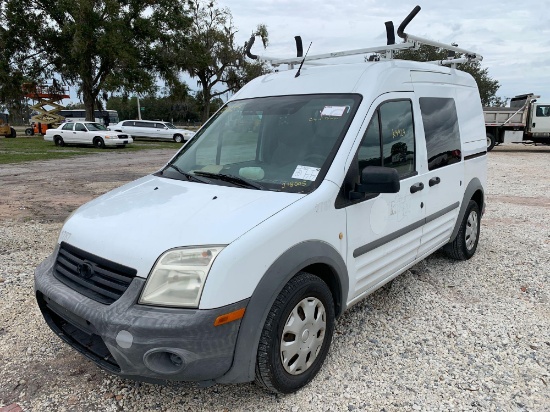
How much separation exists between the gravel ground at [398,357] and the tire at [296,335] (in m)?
0.15

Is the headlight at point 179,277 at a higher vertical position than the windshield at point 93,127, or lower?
lower

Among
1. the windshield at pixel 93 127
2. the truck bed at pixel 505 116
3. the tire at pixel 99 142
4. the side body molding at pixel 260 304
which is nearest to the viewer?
the side body molding at pixel 260 304

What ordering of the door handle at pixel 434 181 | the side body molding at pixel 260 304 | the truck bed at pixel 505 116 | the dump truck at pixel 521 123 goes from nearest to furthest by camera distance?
the side body molding at pixel 260 304 < the door handle at pixel 434 181 < the dump truck at pixel 521 123 < the truck bed at pixel 505 116

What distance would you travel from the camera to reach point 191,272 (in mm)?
2152

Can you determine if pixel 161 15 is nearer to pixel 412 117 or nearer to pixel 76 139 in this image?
pixel 76 139

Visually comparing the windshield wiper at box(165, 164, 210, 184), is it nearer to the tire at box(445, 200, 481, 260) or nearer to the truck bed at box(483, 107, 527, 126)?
the tire at box(445, 200, 481, 260)

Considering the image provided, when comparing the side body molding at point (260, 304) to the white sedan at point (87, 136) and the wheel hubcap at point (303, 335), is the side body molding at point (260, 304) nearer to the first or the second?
the wheel hubcap at point (303, 335)

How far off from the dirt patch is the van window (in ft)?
18.3

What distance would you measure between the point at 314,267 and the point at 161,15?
30.6 meters

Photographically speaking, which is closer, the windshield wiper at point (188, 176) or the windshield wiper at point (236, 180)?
the windshield wiper at point (236, 180)

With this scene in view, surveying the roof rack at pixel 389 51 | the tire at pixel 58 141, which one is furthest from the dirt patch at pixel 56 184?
the tire at pixel 58 141

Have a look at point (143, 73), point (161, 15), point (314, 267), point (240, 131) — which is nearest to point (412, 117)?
point (240, 131)

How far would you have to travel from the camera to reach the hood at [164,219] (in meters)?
2.24

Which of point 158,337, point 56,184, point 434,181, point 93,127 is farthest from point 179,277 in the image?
point 93,127
